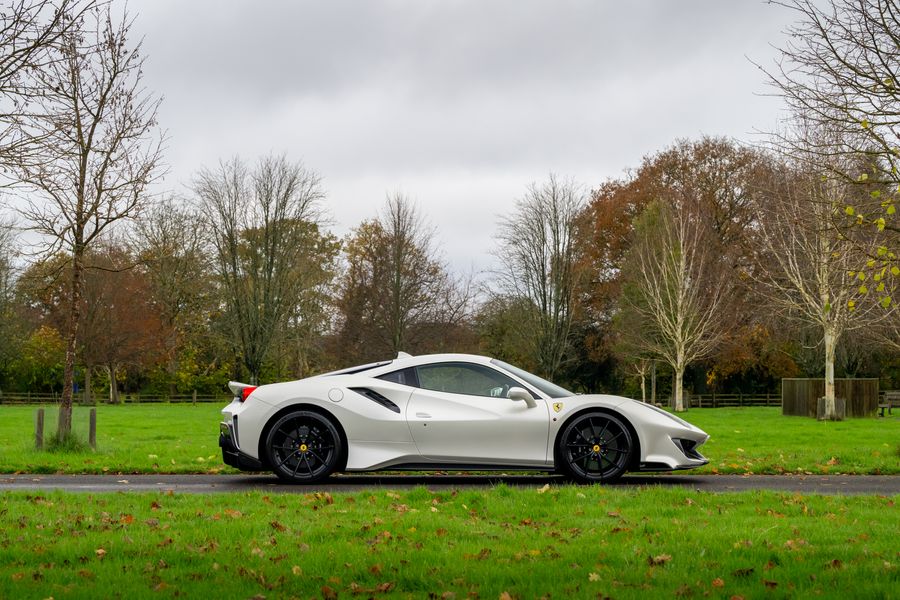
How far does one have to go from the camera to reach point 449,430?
34.0 ft

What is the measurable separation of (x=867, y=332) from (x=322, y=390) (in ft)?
122

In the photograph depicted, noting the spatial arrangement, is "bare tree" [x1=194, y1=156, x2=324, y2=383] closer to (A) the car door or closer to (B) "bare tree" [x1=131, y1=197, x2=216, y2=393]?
(B) "bare tree" [x1=131, y1=197, x2=216, y2=393]

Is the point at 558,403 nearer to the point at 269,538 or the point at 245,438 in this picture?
the point at 245,438

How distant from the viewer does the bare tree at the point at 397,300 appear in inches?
1768

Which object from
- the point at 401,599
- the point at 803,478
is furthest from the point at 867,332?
the point at 401,599

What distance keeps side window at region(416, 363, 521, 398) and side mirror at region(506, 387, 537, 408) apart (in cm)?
32

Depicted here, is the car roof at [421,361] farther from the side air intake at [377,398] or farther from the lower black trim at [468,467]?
the lower black trim at [468,467]

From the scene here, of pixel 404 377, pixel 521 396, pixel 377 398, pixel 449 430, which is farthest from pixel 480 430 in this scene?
pixel 377 398

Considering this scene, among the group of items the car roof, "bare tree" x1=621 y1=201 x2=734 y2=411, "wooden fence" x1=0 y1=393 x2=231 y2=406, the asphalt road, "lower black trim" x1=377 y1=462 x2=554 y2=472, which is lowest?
"wooden fence" x1=0 y1=393 x2=231 y2=406

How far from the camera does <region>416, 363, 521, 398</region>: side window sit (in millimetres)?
10688

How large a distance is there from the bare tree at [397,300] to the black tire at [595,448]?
33.4m

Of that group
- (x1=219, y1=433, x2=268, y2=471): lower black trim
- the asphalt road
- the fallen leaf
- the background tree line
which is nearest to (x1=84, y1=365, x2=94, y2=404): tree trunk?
the background tree line

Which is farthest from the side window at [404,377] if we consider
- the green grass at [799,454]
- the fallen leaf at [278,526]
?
the green grass at [799,454]

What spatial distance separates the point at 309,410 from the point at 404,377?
3.80ft
